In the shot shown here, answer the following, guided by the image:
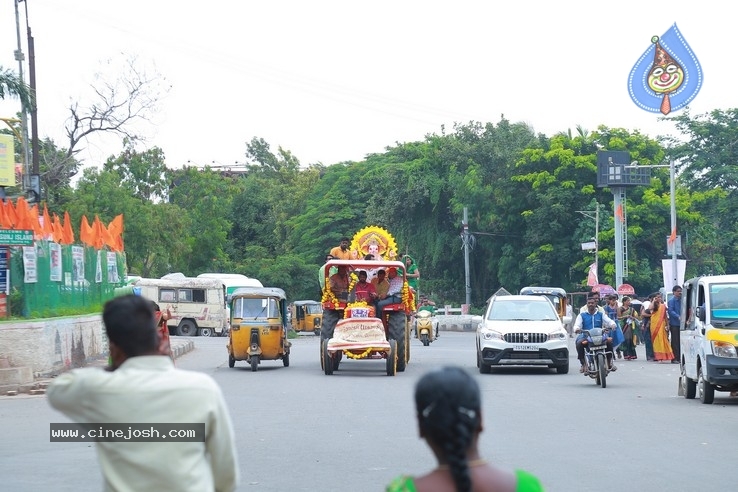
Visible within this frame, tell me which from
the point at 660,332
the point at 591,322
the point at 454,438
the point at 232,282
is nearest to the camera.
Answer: the point at 454,438

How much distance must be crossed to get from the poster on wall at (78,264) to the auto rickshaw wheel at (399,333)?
302 inches

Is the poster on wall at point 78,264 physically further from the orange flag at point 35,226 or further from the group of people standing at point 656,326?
the group of people standing at point 656,326

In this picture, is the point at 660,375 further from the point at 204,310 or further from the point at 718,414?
the point at 204,310

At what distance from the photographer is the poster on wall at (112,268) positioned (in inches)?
1281

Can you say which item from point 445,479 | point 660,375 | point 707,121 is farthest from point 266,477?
point 707,121

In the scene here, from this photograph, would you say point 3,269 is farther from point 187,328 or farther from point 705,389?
point 187,328

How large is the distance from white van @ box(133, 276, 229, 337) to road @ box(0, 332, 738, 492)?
115 ft

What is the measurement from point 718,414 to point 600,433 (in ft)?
10.4

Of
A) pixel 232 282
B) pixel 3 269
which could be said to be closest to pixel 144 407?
pixel 3 269

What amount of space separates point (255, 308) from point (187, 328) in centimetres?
3197

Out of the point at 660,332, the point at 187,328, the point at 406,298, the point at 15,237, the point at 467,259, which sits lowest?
the point at 187,328

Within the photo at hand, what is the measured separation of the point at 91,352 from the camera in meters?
28.3

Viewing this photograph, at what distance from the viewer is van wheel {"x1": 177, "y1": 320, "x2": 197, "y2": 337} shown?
192 ft

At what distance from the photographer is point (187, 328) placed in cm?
5869
